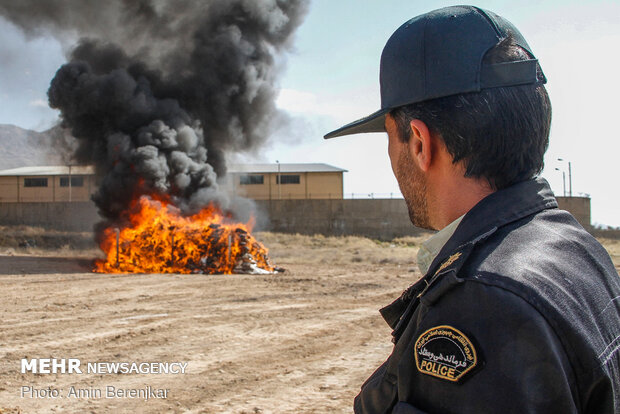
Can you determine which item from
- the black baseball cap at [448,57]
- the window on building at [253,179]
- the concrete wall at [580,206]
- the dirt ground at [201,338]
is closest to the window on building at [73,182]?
the window on building at [253,179]

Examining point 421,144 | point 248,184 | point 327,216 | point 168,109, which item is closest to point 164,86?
point 168,109

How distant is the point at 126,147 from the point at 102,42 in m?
7.50

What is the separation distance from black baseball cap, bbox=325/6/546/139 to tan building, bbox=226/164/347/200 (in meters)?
41.1

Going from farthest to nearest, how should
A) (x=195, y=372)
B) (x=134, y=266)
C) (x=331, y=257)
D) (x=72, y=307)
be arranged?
(x=331, y=257), (x=134, y=266), (x=72, y=307), (x=195, y=372)

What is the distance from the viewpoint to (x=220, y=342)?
7.19 meters

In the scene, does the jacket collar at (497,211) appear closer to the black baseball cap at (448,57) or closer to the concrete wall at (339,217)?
the black baseball cap at (448,57)

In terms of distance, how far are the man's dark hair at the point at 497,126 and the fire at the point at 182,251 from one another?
17505mm

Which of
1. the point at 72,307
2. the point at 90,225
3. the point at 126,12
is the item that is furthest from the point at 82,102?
the point at 72,307

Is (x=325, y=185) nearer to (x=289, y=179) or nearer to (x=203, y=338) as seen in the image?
(x=289, y=179)

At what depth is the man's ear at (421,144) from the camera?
1.30 meters

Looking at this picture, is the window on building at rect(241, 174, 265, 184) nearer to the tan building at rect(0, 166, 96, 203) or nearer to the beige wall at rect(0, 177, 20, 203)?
the tan building at rect(0, 166, 96, 203)

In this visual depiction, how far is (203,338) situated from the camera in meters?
7.38

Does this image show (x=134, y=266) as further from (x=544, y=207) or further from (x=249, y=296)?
(x=544, y=207)

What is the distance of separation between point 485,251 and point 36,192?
47.2m
